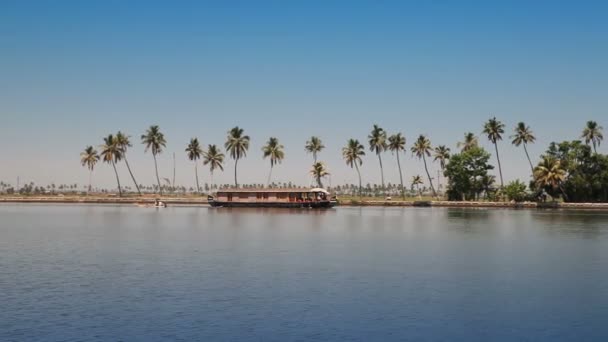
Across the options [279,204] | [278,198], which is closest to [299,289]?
[279,204]

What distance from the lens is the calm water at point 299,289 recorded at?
25.4 m

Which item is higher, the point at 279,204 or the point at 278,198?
the point at 278,198

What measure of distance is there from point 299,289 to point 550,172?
4653 inches

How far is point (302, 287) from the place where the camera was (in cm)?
3503

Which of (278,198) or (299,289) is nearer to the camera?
(299,289)

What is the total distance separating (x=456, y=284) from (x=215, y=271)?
1557cm

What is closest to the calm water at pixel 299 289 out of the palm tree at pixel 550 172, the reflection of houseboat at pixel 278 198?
the palm tree at pixel 550 172

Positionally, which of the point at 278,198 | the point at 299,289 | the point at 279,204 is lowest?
the point at 299,289

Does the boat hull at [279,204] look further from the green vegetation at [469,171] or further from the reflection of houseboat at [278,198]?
the green vegetation at [469,171]

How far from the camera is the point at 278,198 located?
15100cm

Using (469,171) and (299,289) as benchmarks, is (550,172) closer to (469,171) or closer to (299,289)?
(469,171)

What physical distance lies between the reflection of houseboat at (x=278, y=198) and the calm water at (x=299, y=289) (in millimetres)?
85198

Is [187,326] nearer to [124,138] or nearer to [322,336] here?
[322,336]

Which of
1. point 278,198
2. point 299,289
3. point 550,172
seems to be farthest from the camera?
point 278,198
